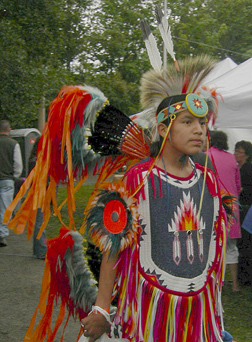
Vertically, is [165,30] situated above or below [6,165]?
above

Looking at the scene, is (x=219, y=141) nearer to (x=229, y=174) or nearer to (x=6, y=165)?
(x=229, y=174)

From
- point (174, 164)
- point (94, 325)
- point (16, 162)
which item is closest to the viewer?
point (94, 325)

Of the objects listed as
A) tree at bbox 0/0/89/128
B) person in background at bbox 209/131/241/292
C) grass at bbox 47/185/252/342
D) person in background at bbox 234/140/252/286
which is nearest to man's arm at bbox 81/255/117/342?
grass at bbox 47/185/252/342

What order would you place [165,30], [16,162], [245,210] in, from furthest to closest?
[16,162] < [245,210] < [165,30]

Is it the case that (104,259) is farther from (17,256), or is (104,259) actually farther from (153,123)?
(17,256)

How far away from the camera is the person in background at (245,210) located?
18.3 ft

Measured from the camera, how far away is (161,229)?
2.13 metres

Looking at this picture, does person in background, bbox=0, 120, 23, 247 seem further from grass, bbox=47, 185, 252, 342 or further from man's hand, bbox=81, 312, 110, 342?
man's hand, bbox=81, 312, 110, 342

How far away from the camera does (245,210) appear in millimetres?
5652

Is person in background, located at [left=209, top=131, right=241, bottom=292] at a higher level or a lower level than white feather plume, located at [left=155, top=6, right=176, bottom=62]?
lower

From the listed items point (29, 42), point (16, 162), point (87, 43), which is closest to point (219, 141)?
point (16, 162)

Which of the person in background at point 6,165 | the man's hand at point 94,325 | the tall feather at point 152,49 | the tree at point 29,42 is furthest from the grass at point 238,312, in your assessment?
the tree at point 29,42

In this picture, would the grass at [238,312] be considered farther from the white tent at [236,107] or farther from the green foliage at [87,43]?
the green foliage at [87,43]

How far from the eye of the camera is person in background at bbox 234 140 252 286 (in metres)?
5.57
